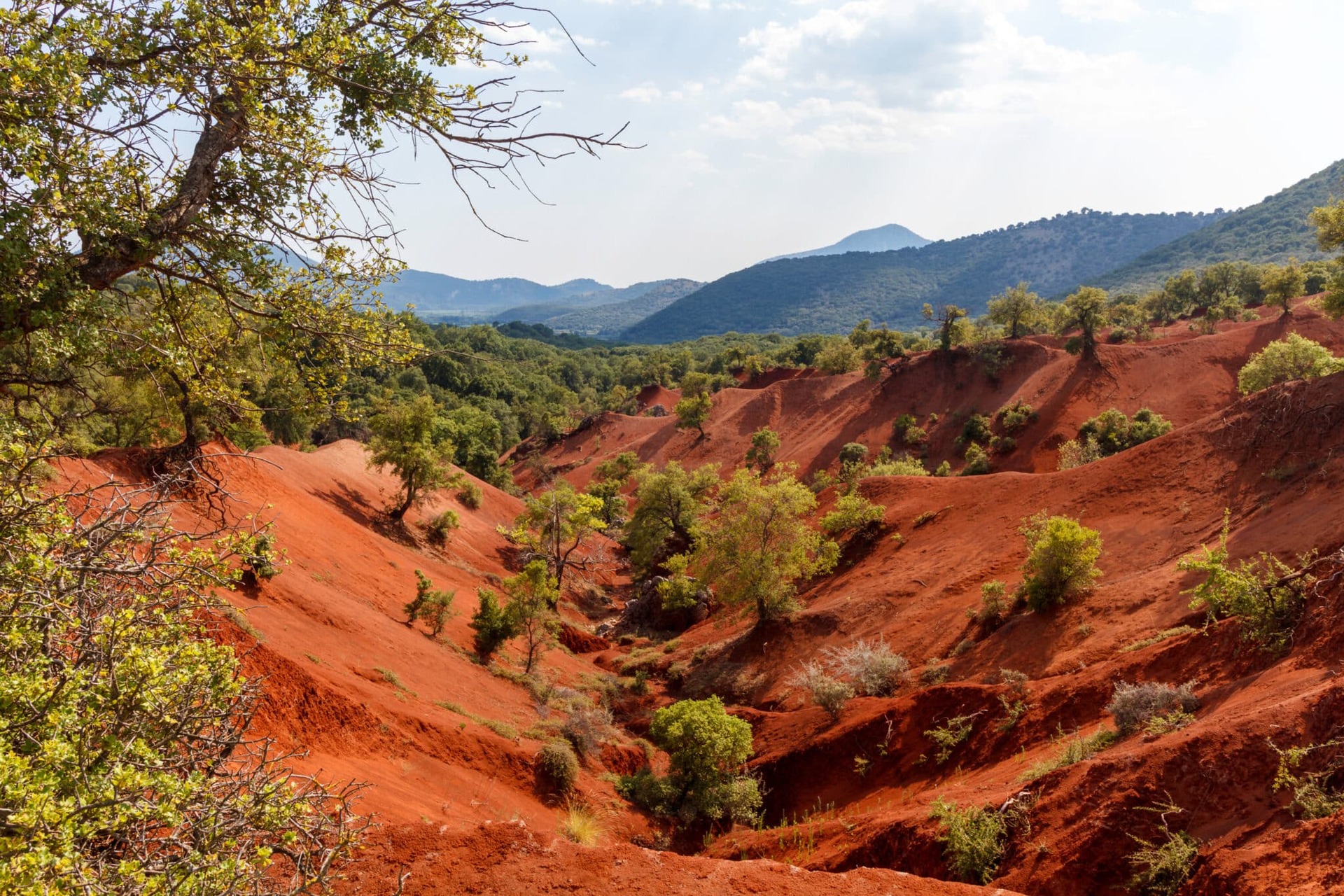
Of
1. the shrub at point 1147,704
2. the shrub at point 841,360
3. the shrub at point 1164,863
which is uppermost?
the shrub at point 841,360

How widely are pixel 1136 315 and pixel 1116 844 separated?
242 feet

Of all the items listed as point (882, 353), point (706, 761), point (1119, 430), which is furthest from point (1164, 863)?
point (882, 353)

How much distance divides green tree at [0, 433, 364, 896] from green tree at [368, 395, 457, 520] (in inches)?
1019

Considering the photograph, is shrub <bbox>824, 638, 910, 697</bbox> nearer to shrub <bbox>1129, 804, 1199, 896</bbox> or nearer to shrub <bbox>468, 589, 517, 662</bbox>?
shrub <bbox>468, 589, 517, 662</bbox>

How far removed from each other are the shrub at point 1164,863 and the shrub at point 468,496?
119 feet

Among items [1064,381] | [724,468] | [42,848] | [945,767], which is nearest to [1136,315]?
[1064,381]

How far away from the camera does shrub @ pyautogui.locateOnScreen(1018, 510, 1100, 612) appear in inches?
637

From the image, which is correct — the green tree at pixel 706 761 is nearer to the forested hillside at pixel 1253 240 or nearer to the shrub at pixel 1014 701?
the shrub at pixel 1014 701

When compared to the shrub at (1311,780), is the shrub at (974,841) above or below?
below

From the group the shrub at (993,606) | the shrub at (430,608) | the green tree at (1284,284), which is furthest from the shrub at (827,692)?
the green tree at (1284,284)

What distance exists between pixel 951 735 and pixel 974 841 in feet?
16.4

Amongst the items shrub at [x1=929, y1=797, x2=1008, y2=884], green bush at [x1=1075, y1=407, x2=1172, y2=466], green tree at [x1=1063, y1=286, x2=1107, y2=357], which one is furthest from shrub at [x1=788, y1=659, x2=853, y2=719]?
green tree at [x1=1063, y1=286, x2=1107, y2=357]

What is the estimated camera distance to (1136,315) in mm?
66500

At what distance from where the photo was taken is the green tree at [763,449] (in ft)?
172
